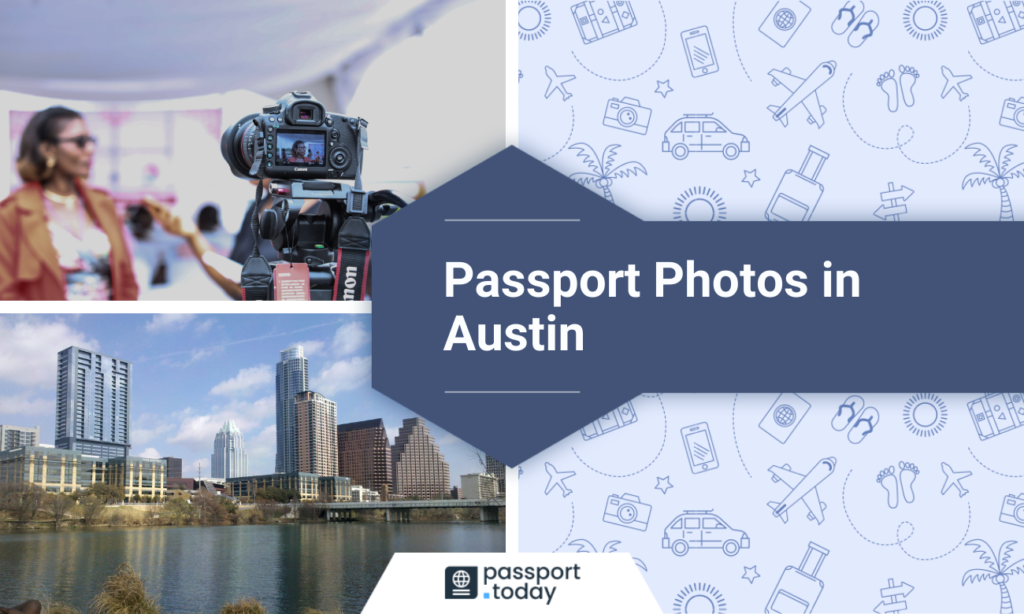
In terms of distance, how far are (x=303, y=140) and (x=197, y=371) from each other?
844 millimetres

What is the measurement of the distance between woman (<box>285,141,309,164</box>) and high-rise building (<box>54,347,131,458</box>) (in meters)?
0.86

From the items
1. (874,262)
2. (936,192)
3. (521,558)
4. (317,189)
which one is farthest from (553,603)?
(936,192)

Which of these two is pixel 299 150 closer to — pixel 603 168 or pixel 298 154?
pixel 298 154

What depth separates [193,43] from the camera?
2361 mm

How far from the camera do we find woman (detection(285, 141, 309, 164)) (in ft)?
7.30

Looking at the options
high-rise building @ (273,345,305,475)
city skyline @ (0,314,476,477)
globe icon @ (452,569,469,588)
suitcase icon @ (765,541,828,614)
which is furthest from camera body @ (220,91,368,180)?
suitcase icon @ (765,541,828,614)

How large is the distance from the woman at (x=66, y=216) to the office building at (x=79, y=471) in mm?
534

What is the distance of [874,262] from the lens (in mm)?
1951

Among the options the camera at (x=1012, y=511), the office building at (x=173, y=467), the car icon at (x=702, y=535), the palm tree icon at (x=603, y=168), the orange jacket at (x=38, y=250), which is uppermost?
the palm tree icon at (x=603, y=168)

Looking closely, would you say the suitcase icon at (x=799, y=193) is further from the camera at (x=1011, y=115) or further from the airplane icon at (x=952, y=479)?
the airplane icon at (x=952, y=479)

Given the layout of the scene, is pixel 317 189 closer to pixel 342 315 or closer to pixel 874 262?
pixel 342 315

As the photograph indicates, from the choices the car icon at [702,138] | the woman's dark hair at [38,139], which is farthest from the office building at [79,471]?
the car icon at [702,138]

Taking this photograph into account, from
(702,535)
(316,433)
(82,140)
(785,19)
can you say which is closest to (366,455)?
(316,433)

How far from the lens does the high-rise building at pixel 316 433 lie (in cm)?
223
